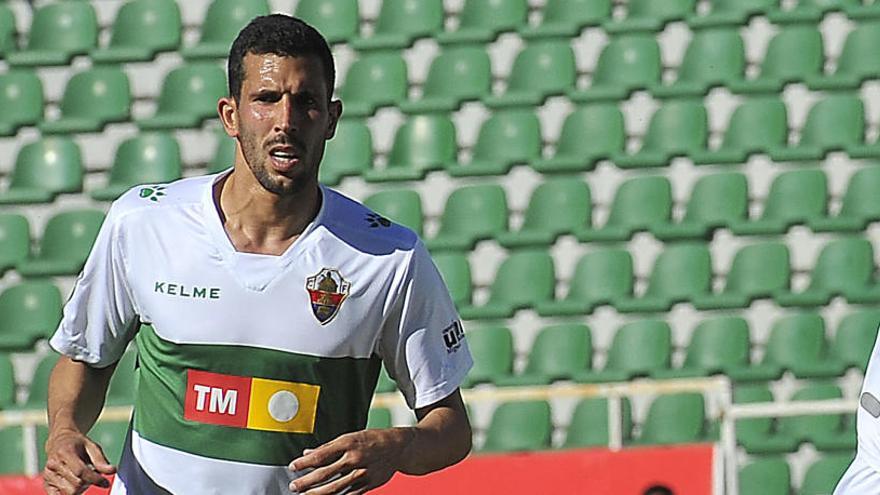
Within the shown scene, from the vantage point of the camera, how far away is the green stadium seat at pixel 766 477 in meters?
7.75

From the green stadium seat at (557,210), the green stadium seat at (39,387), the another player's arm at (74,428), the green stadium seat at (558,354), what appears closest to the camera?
the another player's arm at (74,428)

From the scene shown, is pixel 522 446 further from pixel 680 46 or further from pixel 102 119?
pixel 102 119

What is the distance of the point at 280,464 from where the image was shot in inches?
124

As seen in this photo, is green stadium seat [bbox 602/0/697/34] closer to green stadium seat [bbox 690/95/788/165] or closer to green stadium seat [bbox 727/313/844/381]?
green stadium seat [bbox 690/95/788/165]

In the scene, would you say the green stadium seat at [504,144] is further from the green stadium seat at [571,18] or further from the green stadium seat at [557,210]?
the green stadium seat at [571,18]

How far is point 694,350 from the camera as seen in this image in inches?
313

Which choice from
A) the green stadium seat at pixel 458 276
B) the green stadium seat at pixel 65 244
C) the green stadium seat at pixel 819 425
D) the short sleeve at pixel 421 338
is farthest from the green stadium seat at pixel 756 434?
the short sleeve at pixel 421 338

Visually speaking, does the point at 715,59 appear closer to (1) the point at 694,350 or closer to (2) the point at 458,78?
(2) the point at 458,78

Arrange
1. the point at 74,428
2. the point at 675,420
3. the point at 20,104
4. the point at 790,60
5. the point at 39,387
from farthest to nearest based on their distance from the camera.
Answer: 1. the point at 20,104
2. the point at 790,60
3. the point at 39,387
4. the point at 675,420
5. the point at 74,428

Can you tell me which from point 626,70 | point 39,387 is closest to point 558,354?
point 626,70

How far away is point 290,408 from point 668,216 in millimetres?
5281

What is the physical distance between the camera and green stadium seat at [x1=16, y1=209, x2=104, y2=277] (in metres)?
8.27

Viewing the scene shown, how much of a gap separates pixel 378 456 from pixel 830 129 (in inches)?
229

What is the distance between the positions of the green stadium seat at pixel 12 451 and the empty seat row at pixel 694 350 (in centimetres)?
213
